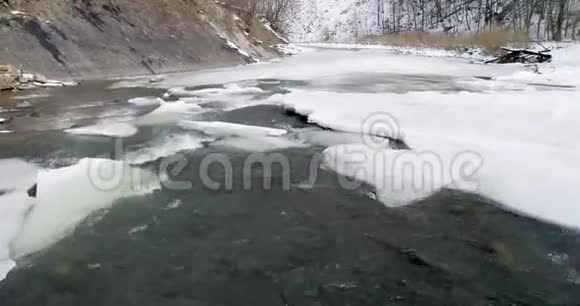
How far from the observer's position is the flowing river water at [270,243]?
2.62 metres

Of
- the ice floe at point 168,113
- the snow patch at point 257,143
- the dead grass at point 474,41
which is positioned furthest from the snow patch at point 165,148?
the dead grass at point 474,41

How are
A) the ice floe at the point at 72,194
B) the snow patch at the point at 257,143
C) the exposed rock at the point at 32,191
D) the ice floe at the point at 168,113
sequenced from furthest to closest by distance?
the ice floe at the point at 168,113, the snow patch at the point at 257,143, the exposed rock at the point at 32,191, the ice floe at the point at 72,194

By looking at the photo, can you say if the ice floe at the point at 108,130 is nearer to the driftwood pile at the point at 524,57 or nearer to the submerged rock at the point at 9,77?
the submerged rock at the point at 9,77

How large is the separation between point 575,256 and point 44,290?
3226 millimetres

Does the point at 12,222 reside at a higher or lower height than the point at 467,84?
lower

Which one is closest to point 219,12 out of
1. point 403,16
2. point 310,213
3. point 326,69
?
point 326,69

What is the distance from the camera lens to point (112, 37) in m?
12.9

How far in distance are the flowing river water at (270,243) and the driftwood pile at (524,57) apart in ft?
47.3

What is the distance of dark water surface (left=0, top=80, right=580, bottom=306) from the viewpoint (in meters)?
2.60

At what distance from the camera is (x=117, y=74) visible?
12.5 metres

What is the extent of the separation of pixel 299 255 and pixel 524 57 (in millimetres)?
17318

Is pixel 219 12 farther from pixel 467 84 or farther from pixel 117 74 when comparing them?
pixel 467 84

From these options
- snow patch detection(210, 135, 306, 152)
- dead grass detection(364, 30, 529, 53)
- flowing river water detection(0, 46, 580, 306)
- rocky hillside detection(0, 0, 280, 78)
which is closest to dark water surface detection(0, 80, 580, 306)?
flowing river water detection(0, 46, 580, 306)

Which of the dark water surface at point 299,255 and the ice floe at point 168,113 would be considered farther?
the ice floe at point 168,113
